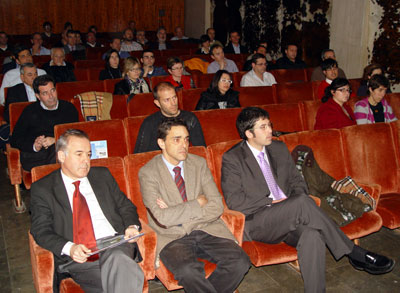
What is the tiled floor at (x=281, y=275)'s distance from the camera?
2824mm

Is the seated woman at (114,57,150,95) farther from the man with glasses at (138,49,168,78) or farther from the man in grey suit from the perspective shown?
the man in grey suit

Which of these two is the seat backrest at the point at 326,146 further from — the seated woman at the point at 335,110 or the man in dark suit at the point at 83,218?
the man in dark suit at the point at 83,218

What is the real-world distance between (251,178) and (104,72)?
387cm

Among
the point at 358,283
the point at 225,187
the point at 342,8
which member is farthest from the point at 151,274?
the point at 342,8

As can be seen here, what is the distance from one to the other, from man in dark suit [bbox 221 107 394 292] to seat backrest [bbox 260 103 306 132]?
101 cm

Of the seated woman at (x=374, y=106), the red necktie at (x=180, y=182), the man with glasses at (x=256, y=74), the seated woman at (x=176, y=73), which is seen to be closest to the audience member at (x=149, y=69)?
the seated woman at (x=176, y=73)

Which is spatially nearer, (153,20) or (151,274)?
(151,274)

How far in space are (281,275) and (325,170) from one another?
2.84ft

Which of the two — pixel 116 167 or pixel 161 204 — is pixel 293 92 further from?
pixel 161 204

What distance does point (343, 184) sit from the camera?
3109 mm

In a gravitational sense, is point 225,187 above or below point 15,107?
below

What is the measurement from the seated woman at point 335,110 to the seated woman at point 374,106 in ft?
0.62

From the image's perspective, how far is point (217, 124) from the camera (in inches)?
151

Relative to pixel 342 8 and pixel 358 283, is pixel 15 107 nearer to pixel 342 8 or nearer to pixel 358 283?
pixel 358 283
